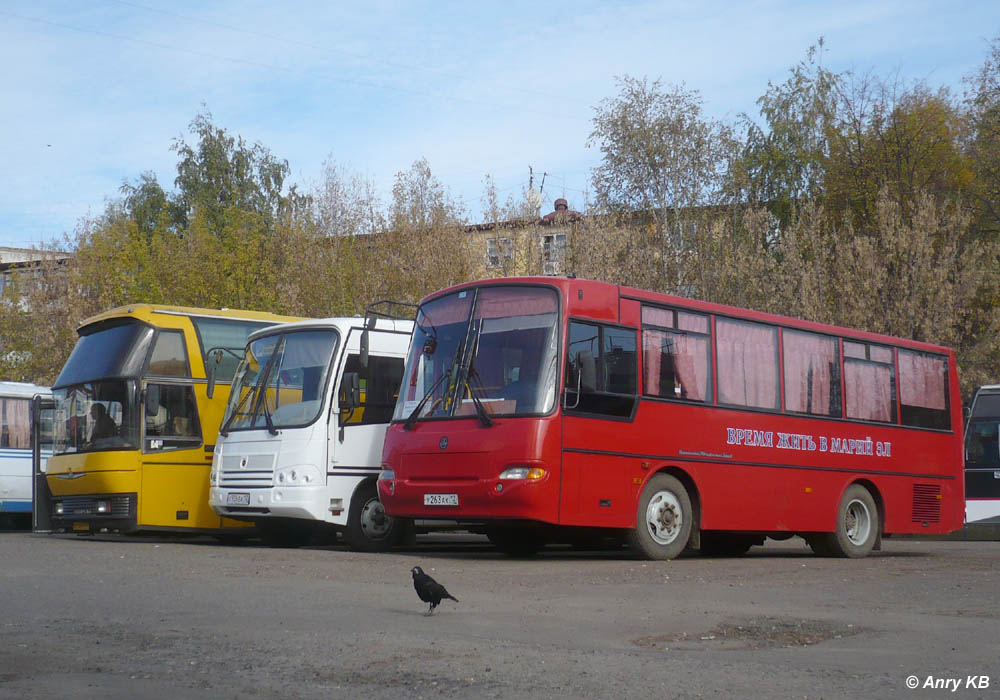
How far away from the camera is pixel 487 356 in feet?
46.2

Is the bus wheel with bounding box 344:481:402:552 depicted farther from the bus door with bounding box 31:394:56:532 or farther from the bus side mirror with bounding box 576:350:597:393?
the bus door with bounding box 31:394:56:532

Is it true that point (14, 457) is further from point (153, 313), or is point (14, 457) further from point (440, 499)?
point (440, 499)

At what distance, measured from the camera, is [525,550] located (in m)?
16.8

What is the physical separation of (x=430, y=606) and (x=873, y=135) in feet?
Answer: 134

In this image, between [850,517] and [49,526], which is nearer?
[850,517]

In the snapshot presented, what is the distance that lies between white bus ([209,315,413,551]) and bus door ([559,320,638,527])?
3202mm

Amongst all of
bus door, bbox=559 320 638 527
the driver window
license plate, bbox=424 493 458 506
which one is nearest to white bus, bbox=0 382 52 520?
the driver window

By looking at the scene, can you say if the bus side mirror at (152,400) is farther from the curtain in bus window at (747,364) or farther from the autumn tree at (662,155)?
the autumn tree at (662,155)

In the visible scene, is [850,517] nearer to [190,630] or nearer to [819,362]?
[819,362]

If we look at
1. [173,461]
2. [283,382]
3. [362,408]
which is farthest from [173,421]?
[362,408]

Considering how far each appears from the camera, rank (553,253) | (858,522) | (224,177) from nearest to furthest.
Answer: (858,522)
(553,253)
(224,177)

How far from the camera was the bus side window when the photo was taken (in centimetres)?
1370

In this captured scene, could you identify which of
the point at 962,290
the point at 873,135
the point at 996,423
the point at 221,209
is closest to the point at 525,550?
the point at 996,423

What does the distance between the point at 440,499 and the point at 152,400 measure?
20.1ft
